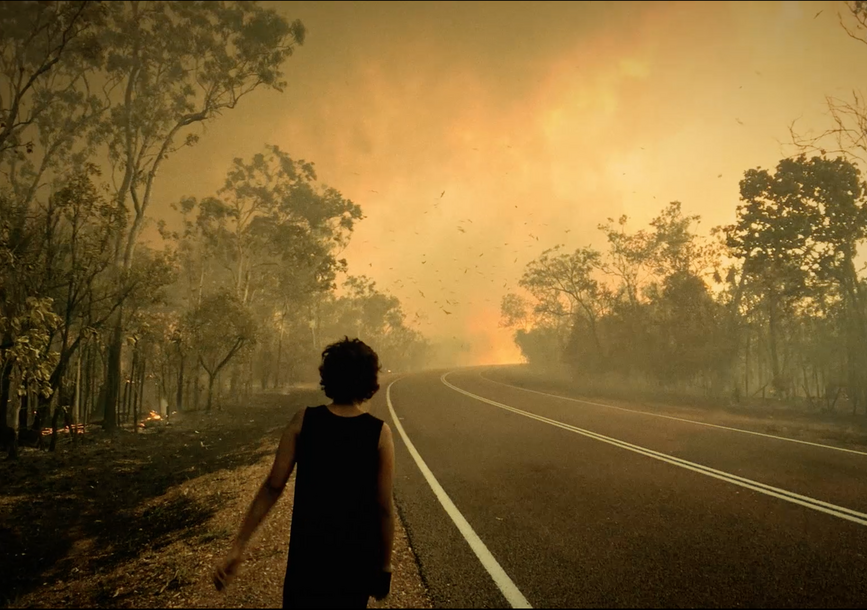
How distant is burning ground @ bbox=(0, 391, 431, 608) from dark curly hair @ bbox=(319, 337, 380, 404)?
7.33 feet

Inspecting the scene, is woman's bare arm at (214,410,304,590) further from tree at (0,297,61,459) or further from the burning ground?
tree at (0,297,61,459)

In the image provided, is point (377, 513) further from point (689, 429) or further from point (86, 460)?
point (689, 429)

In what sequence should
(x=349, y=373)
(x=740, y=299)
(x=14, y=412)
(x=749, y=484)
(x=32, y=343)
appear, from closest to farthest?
(x=349, y=373) → (x=749, y=484) → (x=32, y=343) → (x=14, y=412) → (x=740, y=299)

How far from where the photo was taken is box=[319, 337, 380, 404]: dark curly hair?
2295 mm

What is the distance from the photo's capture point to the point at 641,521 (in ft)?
16.6

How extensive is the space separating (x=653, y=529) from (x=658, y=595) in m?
1.51

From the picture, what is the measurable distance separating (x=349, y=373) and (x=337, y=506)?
658 millimetres

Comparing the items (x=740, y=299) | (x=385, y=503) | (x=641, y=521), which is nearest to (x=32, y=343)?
(x=385, y=503)

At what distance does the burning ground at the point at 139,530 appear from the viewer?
12.4 feet

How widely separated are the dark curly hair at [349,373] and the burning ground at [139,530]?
2.23m

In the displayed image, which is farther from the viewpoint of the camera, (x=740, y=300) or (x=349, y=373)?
(x=740, y=300)

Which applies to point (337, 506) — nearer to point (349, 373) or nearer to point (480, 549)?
point (349, 373)

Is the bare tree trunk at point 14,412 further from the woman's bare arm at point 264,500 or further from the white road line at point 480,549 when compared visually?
the woman's bare arm at point 264,500

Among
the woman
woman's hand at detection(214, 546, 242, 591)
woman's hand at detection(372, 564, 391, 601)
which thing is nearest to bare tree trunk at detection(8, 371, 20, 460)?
woman's hand at detection(214, 546, 242, 591)
